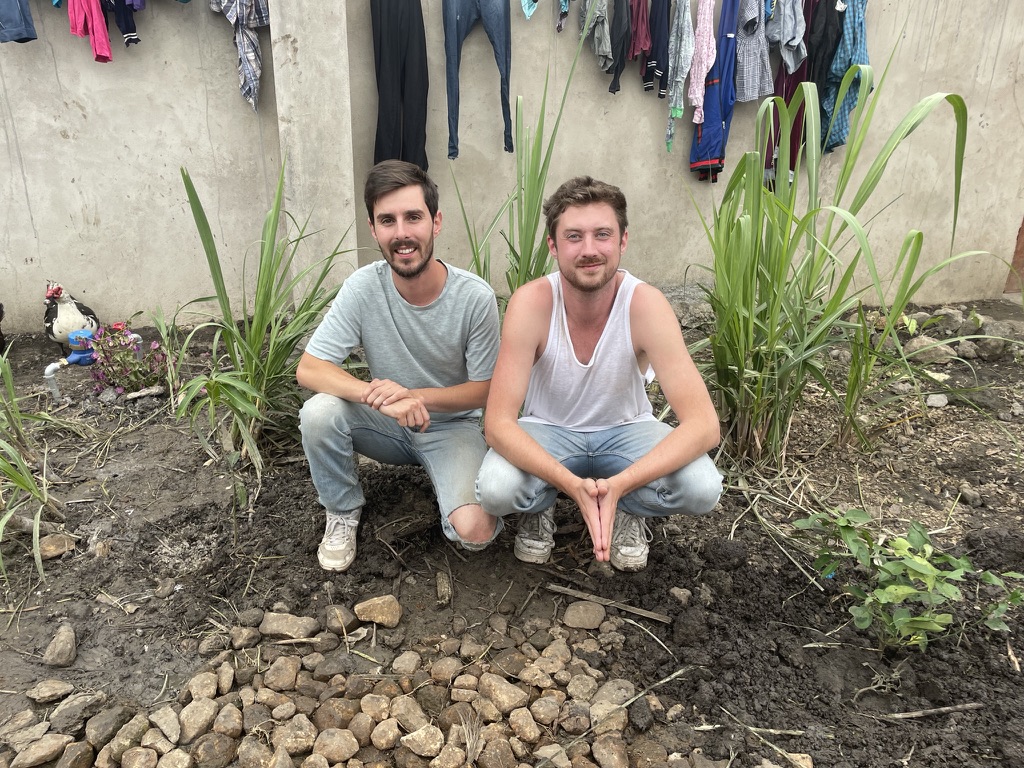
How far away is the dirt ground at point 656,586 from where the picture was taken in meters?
1.43

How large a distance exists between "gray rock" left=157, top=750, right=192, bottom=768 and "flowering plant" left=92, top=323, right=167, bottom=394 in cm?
181

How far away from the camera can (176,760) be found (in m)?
1.32

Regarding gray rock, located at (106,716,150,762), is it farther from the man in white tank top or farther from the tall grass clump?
the tall grass clump

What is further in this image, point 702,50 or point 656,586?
point 702,50

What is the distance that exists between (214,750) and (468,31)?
10.9ft

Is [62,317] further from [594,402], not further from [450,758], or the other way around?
[450,758]

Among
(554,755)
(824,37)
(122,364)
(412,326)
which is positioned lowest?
(554,755)

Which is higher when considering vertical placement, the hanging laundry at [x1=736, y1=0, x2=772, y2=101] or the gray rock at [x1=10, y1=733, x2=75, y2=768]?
the hanging laundry at [x1=736, y1=0, x2=772, y2=101]

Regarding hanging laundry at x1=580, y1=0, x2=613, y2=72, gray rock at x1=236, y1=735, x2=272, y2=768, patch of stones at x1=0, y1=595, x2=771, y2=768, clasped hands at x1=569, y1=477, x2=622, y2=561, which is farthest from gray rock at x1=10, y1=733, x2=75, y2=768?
hanging laundry at x1=580, y1=0, x2=613, y2=72

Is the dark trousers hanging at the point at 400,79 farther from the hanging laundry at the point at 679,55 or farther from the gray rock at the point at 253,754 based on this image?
the gray rock at the point at 253,754

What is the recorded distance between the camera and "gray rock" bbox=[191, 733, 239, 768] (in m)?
1.33

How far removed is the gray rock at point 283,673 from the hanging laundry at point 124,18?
9.86ft

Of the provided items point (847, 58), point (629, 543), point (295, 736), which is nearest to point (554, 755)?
point (295, 736)

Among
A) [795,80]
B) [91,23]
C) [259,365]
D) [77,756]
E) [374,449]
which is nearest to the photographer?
[77,756]
